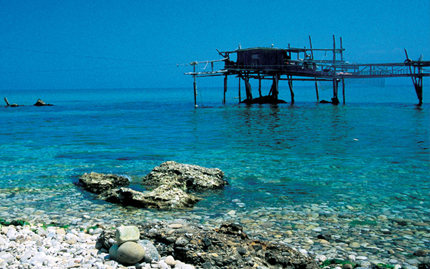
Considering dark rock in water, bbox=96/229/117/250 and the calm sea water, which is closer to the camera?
dark rock in water, bbox=96/229/117/250

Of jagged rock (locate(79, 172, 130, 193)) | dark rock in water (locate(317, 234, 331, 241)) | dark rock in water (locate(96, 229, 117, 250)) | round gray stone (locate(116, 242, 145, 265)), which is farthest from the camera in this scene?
jagged rock (locate(79, 172, 130, 193))

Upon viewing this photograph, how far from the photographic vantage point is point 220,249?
5602 mm

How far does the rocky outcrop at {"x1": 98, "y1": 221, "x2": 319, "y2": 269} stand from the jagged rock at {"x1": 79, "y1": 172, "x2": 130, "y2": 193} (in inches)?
167

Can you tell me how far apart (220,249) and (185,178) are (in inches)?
194

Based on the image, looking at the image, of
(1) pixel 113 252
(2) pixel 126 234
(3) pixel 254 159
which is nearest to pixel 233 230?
(2) pixel 126 234

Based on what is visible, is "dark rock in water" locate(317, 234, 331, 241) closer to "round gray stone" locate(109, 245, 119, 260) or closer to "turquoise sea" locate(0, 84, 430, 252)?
"turquoise sea" locate(0, 84, 430, 252)

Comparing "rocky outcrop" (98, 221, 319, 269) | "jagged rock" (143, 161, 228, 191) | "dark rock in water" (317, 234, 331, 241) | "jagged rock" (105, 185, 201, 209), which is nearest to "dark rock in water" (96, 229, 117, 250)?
"rocky outcrop" (98, 221, 319, 269)

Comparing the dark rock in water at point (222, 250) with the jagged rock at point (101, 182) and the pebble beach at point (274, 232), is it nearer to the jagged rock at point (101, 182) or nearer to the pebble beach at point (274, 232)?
the pebble beach at point (274, 232)

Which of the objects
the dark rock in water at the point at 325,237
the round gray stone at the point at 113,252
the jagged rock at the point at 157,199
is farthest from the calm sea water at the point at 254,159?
the round gray stone at the point at 113,252

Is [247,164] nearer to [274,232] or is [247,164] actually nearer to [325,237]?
[274,232]

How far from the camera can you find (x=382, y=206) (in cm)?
873

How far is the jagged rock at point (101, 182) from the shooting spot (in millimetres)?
10109

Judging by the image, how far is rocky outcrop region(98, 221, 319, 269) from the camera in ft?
17.6

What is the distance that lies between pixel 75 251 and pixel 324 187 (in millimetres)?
6728
